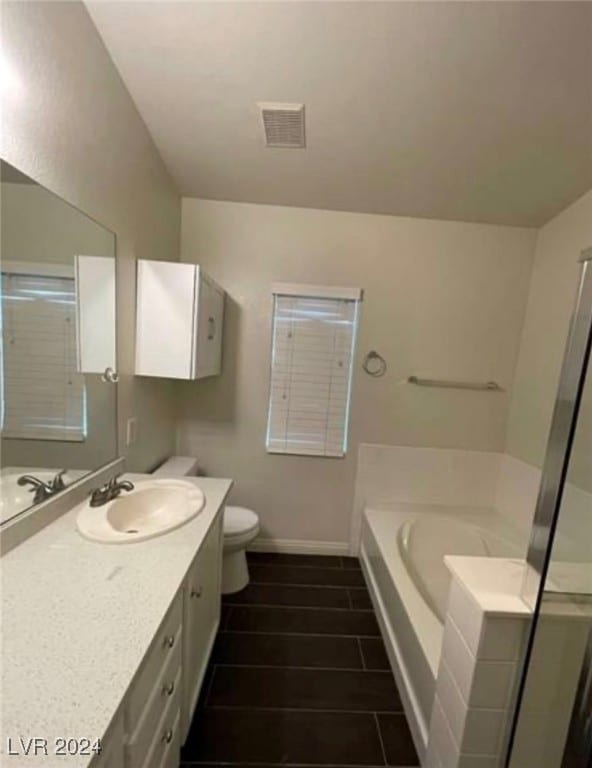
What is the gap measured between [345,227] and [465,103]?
97cm

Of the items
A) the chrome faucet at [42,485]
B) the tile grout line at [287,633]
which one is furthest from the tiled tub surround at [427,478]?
the chrome faucet at [42,485]

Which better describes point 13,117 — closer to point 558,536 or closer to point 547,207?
point 558,536

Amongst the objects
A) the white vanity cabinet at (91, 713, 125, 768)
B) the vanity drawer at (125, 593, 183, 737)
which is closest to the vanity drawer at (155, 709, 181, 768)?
the vanity drawer at (125, 593, 183, 737)

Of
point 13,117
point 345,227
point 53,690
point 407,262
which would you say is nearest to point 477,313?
point 407,262

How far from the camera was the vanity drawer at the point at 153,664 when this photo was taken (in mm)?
766

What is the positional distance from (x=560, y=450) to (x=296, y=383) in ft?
5.71

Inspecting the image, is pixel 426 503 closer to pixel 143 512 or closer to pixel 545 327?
pixel 545 327

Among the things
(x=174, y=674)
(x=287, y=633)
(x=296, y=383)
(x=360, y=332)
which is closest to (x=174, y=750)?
(x=174, y=674)

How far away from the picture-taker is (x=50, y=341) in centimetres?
118

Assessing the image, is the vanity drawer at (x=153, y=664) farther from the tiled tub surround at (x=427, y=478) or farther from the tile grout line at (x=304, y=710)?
the tiled tub surround at (x=427, y=478)

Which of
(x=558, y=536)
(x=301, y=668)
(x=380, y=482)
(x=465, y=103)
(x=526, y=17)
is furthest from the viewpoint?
(x=380, y=482)

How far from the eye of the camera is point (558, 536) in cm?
96

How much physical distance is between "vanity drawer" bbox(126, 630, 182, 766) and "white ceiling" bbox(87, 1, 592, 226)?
2.12 metres

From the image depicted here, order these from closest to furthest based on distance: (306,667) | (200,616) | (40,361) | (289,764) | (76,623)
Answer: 1. (76,623)
2. (40,361)
3. (289,764)
4. (200,616)
5. (306,667)
